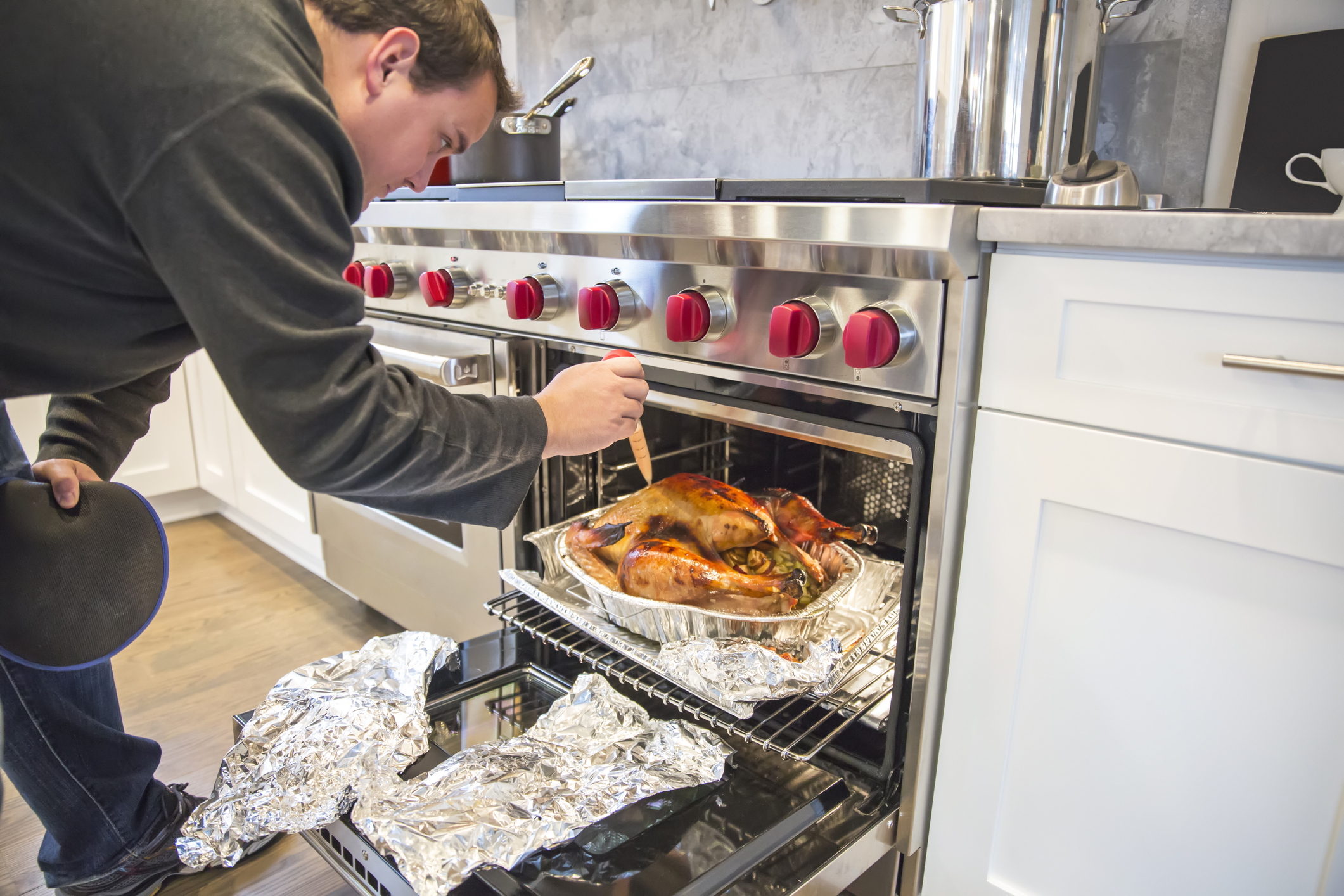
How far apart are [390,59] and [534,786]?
0.73 metres

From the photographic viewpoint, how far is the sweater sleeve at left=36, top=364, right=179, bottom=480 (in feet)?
3.66

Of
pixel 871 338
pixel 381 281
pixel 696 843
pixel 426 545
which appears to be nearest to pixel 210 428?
pixel 426 545

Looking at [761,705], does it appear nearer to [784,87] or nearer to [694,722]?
[694,722]

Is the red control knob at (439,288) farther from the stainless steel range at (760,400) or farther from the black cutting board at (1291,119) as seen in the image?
the black cutting board at (1291,119)

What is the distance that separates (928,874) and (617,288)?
0.79 meters

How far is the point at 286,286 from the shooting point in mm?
612

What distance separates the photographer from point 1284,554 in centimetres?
70

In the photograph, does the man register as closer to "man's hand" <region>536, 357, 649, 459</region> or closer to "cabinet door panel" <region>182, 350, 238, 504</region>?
"man's hand" <region>536, 357, 649, 459</region>

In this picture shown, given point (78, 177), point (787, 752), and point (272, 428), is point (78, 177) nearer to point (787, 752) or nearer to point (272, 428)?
point (272, 428)

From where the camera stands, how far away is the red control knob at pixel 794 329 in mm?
862

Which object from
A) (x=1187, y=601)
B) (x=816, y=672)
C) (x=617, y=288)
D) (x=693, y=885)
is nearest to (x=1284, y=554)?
(x=1187, y=601)

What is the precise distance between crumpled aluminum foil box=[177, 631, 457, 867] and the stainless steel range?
46 millimetres

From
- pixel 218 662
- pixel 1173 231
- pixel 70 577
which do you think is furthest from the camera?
pixel 218 662

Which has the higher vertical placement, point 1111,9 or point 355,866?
point 1111,9
